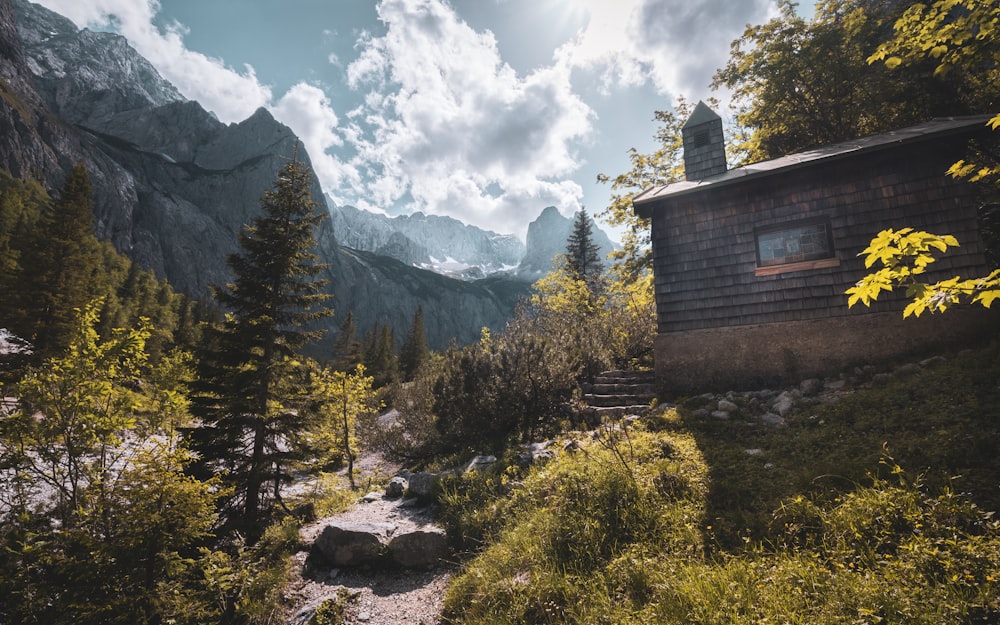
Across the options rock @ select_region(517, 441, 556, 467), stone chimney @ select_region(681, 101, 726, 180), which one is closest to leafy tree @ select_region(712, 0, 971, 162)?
stone chimney @ select_region(681, 101, 726, 180)

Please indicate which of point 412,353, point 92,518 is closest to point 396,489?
point 92,518

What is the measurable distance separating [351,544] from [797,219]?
1188 cm

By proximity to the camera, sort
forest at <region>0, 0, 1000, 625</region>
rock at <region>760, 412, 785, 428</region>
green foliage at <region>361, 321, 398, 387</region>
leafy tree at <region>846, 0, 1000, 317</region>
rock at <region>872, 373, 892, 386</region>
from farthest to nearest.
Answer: green foliage at <region>361, 321, 398, 387</region>
rock at <region>872, 373, 892, 386</region>
rock at <region>760, 412, 785, 428</region>
forest at <region>0, 0, 1000, 625</region>
leafy tree at <region>846, 0, 1000, 317</region>

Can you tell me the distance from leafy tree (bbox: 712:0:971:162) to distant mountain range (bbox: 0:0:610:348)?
58.9 metres

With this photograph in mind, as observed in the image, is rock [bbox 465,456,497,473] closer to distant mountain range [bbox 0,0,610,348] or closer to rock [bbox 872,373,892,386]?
rock [bbox 872,373,892,386]

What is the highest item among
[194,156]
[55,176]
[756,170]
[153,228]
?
[194,156]

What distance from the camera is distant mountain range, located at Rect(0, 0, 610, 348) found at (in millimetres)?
87062

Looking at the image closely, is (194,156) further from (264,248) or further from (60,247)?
(264,248)

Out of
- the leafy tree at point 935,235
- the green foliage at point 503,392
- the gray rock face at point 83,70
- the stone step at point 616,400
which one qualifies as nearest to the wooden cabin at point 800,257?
the stone step at point 616,400

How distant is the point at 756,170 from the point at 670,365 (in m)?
5.31

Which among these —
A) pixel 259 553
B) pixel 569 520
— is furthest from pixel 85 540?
pixel 569 520

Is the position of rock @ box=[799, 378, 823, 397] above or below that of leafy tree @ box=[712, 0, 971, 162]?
below

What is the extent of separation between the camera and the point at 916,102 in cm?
1305

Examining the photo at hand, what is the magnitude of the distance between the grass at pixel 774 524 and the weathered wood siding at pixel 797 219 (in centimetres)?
273
